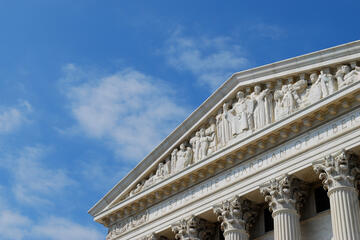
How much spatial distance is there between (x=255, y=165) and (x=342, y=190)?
4.72 m

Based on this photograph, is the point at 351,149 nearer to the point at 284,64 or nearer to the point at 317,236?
the point at 317,236

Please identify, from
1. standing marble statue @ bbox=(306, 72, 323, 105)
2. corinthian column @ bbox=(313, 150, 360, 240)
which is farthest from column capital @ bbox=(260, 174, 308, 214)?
standing marble statue @ bbox=(306, 72, 323, 105)

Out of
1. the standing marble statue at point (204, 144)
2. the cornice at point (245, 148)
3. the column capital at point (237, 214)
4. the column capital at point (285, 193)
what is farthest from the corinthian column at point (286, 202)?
the standing marble statue at point (204, 144)

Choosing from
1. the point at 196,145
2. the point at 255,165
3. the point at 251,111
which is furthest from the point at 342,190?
the point at 196,145

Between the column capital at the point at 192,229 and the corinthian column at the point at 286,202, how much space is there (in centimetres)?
406

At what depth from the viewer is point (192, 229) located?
31.8 m

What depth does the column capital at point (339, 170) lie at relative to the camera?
88.4ft

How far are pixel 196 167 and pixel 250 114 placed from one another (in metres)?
3.43

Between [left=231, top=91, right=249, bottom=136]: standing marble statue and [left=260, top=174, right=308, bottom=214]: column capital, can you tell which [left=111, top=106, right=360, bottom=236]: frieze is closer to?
[left=260, top=174, right=308, bottom=214]: column capital

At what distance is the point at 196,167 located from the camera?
3241 cm

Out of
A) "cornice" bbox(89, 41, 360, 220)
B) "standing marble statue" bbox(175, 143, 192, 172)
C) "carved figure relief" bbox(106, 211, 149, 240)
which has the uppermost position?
"cornice" bbox(89, 41, 360, 220)

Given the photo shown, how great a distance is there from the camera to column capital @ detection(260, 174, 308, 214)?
1123 inches

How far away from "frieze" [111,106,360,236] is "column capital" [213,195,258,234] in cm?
91

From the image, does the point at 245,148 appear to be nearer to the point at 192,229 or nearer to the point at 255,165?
the point at 255,165
